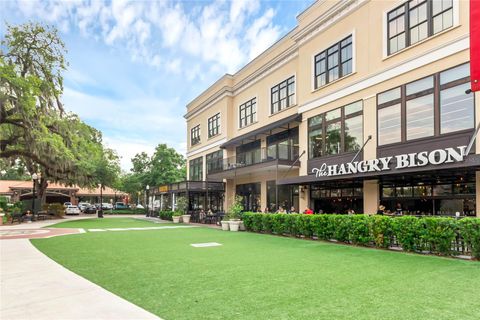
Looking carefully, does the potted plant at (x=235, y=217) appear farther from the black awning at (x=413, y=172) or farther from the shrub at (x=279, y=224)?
the black awning at (x=413, y=172)

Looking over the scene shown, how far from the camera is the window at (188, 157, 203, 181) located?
119 ft

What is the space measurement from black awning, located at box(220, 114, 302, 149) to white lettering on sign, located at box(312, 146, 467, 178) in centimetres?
443

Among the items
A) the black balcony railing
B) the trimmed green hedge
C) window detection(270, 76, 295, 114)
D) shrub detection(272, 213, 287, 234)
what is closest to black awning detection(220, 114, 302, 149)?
the black balcony railing

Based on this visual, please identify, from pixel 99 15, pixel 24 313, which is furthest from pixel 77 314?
pixel 99 15

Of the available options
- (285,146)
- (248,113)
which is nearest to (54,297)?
(285,146)

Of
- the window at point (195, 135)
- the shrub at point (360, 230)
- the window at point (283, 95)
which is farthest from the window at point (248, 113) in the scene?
the shrub at point (360, 230)

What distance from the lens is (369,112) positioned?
54.7 feet

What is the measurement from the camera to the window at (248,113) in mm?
27997

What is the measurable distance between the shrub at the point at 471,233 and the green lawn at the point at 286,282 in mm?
713

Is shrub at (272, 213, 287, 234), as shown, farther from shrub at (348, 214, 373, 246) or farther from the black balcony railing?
the black balcony railing

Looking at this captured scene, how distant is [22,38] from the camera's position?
22.7m

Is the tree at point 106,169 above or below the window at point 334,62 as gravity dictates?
below

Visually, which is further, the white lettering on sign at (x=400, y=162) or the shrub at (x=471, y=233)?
the white lettering on sign at (x=400, y=162)

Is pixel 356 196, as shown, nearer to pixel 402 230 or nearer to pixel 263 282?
pixel 402 230
